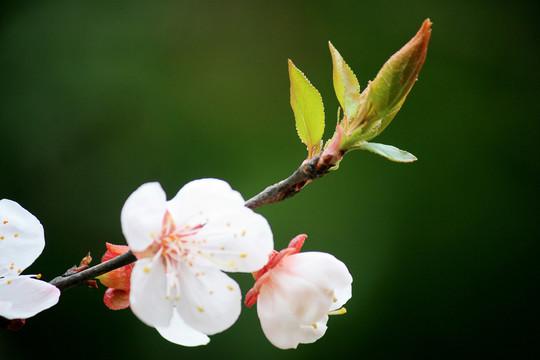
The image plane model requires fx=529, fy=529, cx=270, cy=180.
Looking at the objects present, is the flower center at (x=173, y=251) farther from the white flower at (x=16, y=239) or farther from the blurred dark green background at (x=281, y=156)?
the blurred dark green background at (x=281, y=156)

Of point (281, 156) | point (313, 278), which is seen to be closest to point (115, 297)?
point (313, 278)

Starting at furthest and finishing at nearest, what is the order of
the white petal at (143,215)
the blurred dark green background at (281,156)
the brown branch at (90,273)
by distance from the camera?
the blurred dark green background at (281,156)
the brown branch at (90,273)
the white petal at (143,215)

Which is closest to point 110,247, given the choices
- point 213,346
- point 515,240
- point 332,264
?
point 332,264

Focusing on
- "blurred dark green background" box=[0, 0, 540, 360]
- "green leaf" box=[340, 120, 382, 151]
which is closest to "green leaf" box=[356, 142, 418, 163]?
"green leaf" box=[340, 120, 382, 151]

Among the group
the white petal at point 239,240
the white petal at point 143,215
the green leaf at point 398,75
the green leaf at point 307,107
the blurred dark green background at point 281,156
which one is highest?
the green leaf at point 398,75

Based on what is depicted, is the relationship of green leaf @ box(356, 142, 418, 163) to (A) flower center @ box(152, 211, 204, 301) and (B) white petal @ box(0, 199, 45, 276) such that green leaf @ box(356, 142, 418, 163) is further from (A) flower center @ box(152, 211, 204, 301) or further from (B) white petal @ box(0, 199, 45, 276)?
(B) white petal @ box(0, 199, 45, 276)

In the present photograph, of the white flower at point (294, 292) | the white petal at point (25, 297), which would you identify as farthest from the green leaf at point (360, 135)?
the white petal at point (25, 297)

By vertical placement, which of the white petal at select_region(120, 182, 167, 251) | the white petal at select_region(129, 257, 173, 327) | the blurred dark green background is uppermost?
the white petal at select_region(120, 182, 167, 251)
